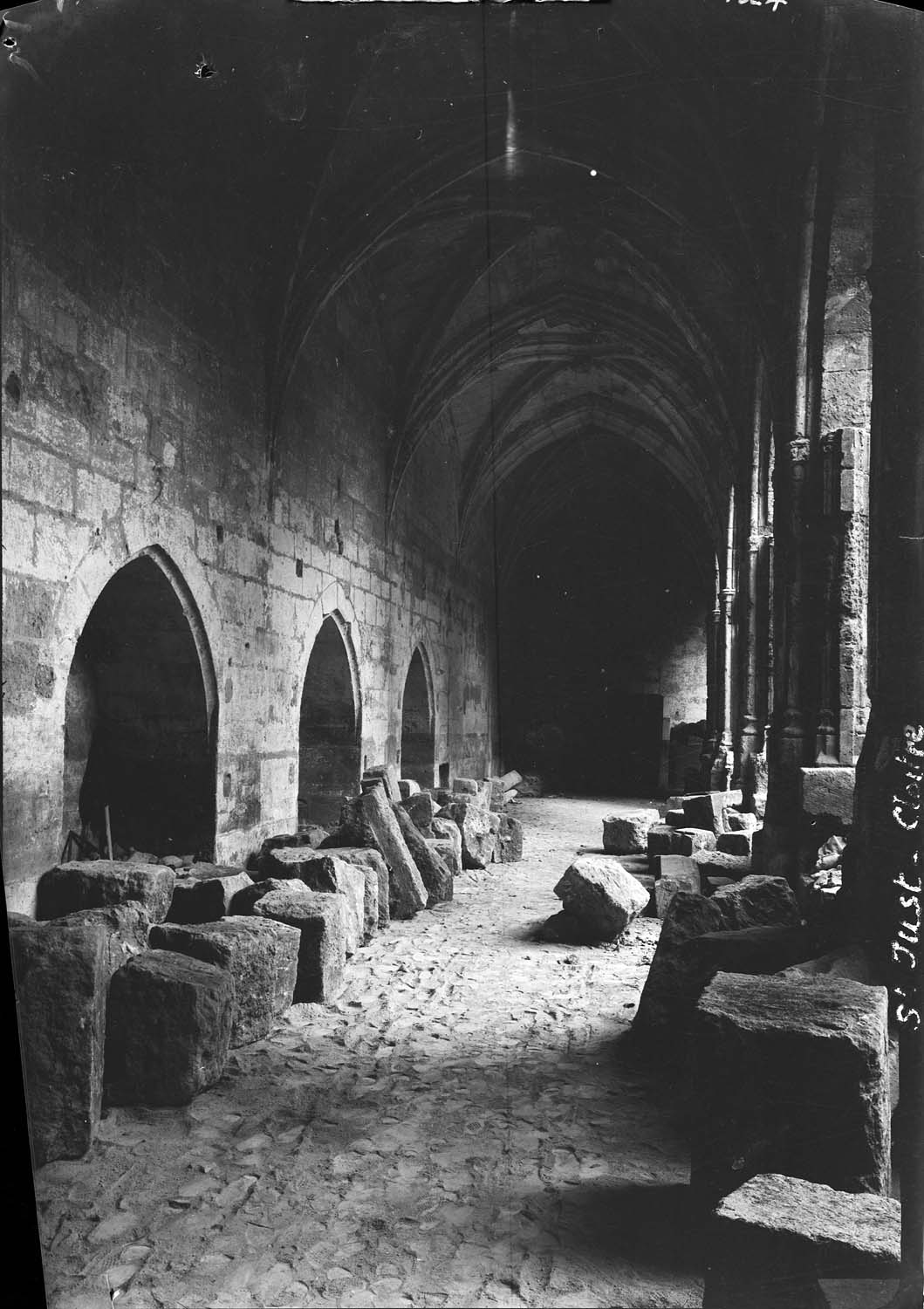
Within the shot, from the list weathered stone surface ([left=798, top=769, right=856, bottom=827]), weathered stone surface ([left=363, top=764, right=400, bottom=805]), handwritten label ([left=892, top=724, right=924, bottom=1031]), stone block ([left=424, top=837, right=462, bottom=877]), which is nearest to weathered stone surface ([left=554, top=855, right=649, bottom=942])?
weathered stone surface ([left=798, top=769, right=856, bottom=827])

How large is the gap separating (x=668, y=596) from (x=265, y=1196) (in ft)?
57.0

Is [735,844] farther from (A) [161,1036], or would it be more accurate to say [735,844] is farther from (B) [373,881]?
(A) [161,1036]

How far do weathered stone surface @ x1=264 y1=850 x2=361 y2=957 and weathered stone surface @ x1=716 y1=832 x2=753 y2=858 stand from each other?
271cm

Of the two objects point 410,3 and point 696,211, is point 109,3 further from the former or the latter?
point 696,211

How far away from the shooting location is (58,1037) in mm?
2939

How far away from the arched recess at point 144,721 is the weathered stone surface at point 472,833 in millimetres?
2457

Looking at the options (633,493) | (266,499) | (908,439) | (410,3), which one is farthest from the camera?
(633,493)

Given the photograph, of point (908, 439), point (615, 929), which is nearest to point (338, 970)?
point (615, 929)

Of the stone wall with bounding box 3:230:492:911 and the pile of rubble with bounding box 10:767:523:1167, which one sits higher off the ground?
Result: the stone wall with bounding box 3:230:492:911

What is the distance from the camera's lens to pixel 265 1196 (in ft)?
8.78

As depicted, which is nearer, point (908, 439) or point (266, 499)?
point (908, 439)

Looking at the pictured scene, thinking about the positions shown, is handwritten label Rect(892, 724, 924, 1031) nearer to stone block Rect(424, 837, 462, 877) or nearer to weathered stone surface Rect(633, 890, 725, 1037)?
weathered stone surface Rect(633, 890, 725, 1037)

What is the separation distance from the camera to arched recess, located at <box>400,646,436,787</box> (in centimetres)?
1284

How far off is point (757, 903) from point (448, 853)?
3.52m
